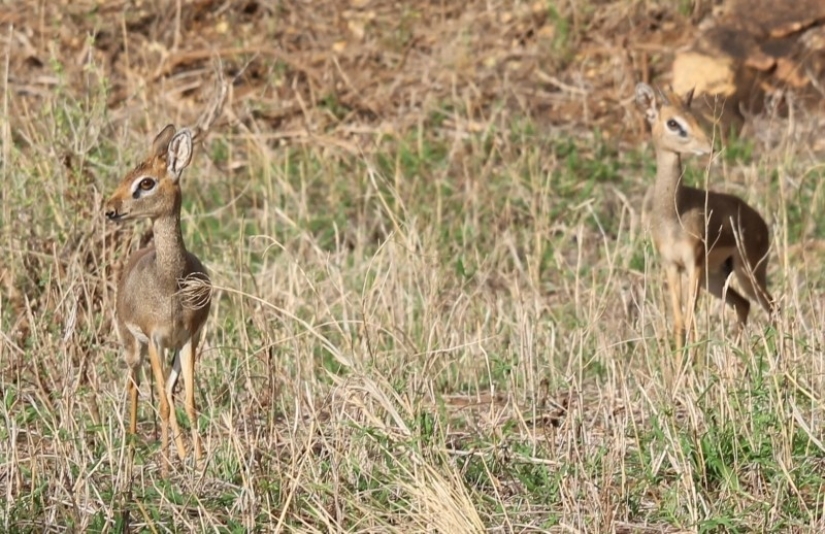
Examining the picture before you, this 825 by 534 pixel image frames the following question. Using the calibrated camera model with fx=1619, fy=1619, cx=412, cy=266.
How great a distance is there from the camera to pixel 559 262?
8102 mm

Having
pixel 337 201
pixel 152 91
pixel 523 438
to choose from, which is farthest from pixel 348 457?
pixel 152 91

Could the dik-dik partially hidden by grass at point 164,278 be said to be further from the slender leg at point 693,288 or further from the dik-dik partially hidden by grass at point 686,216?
the dik-dik partially hidden by grass at point 686,216

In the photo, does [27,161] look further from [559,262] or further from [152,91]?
[152,91]

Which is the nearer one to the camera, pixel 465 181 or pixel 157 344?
pixel 157 344

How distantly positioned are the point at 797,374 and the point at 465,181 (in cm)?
424

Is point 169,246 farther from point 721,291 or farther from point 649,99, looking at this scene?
point 721,291

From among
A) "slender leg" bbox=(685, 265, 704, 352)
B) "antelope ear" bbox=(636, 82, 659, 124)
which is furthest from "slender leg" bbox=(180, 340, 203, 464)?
"antelope ear" bbox=(636, 82, 659, 124)

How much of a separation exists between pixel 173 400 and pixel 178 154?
92 centimetres

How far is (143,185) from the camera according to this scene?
5.91 meters

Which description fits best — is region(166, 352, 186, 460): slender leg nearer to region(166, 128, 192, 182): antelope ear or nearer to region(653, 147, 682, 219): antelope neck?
region(166, 128, 192, 182): antelope ear

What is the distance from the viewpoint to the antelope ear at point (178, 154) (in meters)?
5.93

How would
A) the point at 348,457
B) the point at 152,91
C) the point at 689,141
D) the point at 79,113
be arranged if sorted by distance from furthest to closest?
the point at 152,91 < the point at 689,141 < the point at 79,113 < the point at 348,457

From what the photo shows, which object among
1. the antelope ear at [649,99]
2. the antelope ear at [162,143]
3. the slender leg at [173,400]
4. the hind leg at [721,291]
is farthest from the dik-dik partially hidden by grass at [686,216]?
the antelope ear at [162,143]

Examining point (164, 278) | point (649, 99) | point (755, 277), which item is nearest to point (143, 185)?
point (164, 278)
